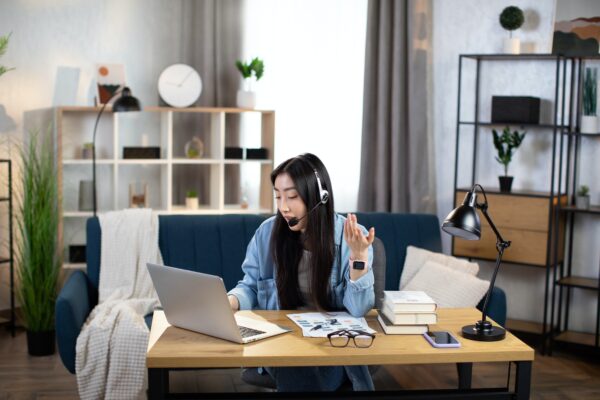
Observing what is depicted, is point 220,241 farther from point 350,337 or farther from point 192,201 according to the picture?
point 350,337

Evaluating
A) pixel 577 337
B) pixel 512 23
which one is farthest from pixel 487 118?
pixel 577 337

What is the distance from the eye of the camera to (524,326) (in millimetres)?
5102

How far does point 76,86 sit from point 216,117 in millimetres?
991

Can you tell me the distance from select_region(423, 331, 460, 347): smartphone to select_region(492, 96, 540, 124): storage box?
261 cm

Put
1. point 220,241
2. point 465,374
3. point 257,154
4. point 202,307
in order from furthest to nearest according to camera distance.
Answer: point 257,154, point 220,241, point 465,374, point 202,307

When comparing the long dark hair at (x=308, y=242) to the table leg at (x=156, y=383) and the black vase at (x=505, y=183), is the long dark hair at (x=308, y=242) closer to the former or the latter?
the table leg at (x=156, y=383)

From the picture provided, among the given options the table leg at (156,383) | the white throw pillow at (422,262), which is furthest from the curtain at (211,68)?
the table leg at (156,383)

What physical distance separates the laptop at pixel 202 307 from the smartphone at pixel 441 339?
0.45 meters

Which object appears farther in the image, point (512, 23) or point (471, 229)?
point (512, 23)

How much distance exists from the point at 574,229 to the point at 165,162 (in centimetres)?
262

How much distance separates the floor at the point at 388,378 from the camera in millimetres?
4137

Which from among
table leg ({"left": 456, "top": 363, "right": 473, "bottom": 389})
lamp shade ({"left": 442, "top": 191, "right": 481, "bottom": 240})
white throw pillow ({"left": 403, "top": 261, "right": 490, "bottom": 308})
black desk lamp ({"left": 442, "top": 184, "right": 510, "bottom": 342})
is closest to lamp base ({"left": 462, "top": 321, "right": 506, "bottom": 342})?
black desk lamp ({"left": 442, "top": 184, "right": 510, "bottom": 342})

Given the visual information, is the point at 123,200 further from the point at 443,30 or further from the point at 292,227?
the point at 292,227

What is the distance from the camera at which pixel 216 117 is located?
5469 mm
